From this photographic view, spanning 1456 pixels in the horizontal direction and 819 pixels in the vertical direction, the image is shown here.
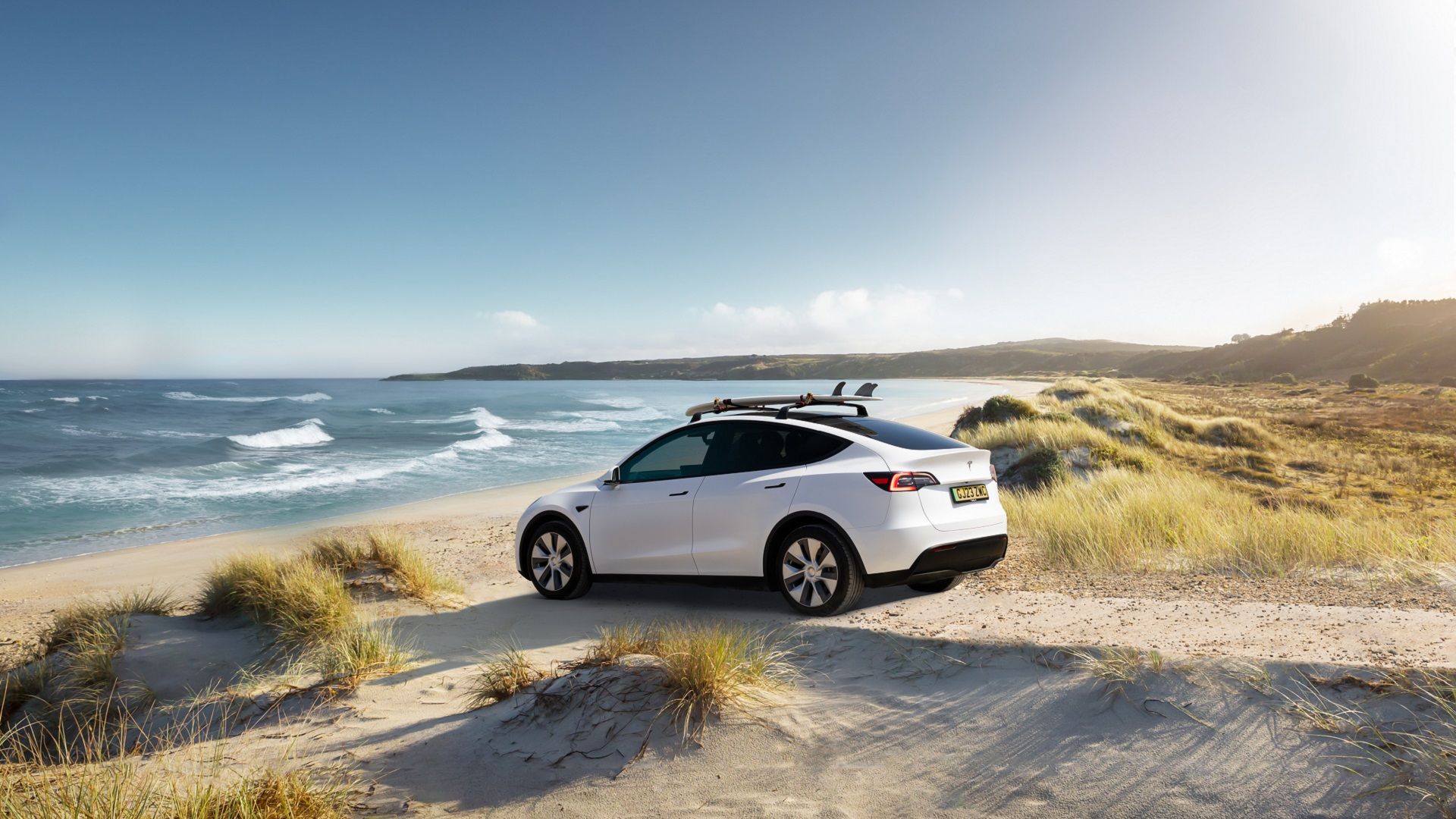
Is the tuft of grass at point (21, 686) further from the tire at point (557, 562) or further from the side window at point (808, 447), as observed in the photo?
the side window at point (808, 447)

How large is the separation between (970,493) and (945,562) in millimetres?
641

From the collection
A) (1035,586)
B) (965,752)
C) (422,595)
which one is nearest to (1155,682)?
(965,752)

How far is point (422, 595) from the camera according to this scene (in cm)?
875

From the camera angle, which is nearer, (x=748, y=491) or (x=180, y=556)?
(x=748, y=491)

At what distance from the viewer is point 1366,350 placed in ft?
224

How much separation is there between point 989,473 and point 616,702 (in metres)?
3.99

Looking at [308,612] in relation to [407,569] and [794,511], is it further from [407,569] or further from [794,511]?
[794,511]

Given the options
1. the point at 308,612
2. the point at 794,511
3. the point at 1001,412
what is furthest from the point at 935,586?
the point at 1001,412

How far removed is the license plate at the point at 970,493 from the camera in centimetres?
661

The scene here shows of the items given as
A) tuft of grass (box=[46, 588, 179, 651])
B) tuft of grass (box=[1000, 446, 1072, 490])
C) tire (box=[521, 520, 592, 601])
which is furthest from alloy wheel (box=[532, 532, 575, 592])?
tuft of grass (box=[1000, 446, 1072, 490])

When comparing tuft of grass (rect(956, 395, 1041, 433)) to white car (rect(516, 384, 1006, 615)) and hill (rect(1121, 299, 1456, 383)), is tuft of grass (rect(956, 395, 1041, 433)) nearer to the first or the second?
white car (rect(516, 384, 1006, 615))

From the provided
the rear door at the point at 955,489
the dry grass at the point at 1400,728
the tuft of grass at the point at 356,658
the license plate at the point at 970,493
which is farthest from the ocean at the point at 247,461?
the dry grass at the point at 1400,728

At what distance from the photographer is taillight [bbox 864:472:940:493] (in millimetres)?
6316

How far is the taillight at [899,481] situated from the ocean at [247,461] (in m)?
16.0
